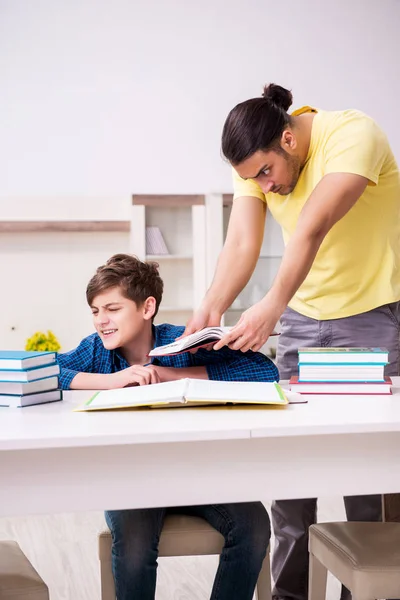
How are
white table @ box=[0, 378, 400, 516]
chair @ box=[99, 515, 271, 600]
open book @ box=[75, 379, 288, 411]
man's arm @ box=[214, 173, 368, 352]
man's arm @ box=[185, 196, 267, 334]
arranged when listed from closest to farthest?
white table @ box=[0, 378, 400, 516] → open book @ box=[75, 379, 288, 411] → chair @ box=[99, 515, 271, 600] → man's arm @ box=[214, 173, 368, 352] → man's arm @ box=[185, 196, 267, 334]

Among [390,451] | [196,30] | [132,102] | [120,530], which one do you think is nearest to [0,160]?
[132,102]

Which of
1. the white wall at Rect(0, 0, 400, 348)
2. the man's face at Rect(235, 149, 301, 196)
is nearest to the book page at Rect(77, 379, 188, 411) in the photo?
the man's face at Rect(235, 149, 301, 196)

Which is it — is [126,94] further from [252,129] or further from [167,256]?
[252,129]

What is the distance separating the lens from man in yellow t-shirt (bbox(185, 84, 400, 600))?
187cm

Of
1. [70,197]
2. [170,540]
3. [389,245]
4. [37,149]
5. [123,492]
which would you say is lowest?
[170,540]

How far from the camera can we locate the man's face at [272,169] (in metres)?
1.94

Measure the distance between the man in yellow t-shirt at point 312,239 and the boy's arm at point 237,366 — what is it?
0.07 m

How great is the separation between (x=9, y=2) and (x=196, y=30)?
3.71 feet

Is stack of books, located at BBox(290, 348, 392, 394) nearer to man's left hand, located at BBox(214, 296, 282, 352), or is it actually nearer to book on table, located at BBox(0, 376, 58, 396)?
man's left hand, located at BBox(214, 296, 282, 352)

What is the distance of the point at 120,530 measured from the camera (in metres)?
1.54

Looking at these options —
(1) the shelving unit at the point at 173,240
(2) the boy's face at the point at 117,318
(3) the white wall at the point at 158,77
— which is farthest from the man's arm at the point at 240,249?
(3) the white wall at the point at 158,77

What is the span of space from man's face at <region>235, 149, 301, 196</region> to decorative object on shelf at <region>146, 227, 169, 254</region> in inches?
106

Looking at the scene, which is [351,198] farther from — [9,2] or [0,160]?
[9,2]

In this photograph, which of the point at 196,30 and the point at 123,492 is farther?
the point at 196,30
